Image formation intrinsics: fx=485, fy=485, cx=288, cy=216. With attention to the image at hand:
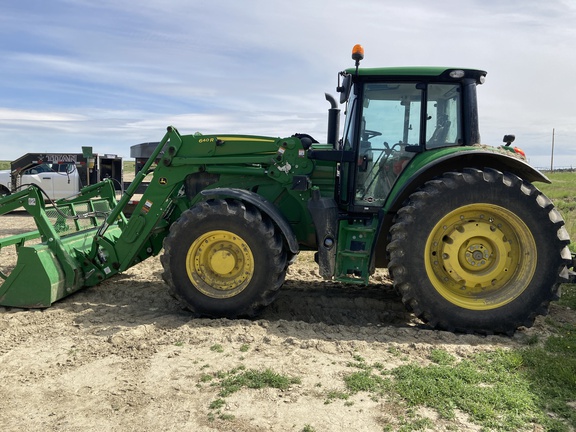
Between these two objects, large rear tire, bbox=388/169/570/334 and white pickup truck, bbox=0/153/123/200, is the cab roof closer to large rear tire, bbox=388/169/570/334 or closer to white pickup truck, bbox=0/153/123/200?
large rear tire, bbox=388/169/570/334

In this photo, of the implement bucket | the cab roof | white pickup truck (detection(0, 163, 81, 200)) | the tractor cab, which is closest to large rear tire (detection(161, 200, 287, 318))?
the tractor cab

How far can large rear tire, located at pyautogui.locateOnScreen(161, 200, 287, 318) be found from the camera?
4938 millimetres

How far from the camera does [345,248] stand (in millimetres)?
5129

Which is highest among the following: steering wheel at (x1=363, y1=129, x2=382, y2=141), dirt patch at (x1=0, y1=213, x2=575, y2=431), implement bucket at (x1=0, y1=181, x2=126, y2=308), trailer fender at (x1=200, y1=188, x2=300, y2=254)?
steering wheel at (x1=363, y1=129, x2=382, y2=141)

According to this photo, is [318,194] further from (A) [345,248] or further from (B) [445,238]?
(B) [445,238]

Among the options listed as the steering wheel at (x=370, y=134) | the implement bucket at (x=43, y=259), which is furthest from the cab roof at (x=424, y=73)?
the implement bucket at (x=43, y=259)

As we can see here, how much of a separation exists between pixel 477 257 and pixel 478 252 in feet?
0.17

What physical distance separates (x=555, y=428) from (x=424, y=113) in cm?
315

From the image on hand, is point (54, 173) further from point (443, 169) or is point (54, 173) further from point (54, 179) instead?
point (443, 169)

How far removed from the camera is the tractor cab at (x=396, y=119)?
5047 mm

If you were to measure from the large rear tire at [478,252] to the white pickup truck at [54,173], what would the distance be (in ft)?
49.1

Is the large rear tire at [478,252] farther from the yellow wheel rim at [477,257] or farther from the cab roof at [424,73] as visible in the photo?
the cab roof at [424,73]

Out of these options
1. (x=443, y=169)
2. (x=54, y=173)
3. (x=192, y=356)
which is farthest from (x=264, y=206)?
(x=54, y=173)

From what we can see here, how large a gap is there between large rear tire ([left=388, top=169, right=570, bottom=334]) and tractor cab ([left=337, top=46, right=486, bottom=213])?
595mm
